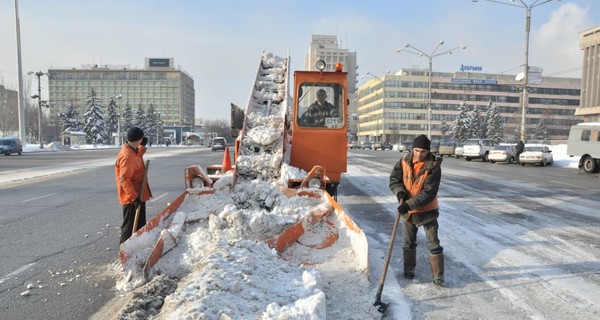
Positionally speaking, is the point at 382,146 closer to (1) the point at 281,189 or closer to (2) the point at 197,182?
(1) the point at 281,189

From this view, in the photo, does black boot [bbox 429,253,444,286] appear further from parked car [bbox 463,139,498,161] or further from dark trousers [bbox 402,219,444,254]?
parked car [bbox 463,139,498,161]

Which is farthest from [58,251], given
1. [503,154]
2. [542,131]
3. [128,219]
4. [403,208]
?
[542,131]

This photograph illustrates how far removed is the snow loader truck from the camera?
488 cm

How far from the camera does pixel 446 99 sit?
385 feet

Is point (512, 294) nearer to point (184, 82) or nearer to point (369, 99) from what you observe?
point (369, 99)

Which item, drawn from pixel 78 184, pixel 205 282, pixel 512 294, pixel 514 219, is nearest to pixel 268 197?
pixel 205 282

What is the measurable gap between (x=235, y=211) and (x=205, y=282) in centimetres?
173

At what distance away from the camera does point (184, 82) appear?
534ft

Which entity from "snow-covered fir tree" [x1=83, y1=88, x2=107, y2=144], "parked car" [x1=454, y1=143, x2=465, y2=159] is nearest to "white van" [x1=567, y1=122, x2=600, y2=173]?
"parked car" [x1=454, y1=143, x2=465, y2=159]

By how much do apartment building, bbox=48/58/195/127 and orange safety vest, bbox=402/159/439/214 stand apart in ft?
498

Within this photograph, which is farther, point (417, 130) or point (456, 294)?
point (417, 130)

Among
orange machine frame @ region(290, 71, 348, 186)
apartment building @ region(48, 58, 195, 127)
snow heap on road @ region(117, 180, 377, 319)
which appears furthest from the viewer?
apartment building @ region(48, 58, 195, 127)

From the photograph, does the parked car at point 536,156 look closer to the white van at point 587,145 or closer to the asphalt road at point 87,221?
the white van at point 587,145

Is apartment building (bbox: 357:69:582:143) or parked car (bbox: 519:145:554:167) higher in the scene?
apartment building (bbox: 357:69:582:143)
